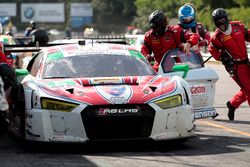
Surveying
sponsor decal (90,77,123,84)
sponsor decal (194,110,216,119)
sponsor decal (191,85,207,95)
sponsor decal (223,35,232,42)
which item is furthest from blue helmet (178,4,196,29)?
sponsor decal (90,77,123,84)

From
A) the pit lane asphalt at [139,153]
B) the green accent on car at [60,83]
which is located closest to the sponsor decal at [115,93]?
the green accent on car at [60,83]

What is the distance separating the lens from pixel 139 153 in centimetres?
968

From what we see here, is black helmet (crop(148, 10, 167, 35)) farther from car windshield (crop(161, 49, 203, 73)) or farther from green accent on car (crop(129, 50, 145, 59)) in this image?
green accent on car (crop(129, 50, 145, 59))

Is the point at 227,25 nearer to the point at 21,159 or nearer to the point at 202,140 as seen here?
the point at 202,140

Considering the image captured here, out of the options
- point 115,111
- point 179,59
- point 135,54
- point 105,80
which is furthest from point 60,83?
point 179,59

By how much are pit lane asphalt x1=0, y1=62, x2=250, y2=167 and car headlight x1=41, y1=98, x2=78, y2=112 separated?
1.68 ft

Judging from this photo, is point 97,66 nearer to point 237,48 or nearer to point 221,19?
point 221,19

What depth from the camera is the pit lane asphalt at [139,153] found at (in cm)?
898

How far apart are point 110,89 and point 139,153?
795 mm

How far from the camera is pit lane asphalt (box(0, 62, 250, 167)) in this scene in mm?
8977

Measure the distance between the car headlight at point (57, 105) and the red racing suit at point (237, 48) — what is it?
4456 mm

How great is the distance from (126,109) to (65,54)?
6.11ft

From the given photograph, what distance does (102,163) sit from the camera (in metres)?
8.91

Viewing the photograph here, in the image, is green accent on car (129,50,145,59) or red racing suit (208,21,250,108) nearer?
green accent on car (129,50,145,59)
